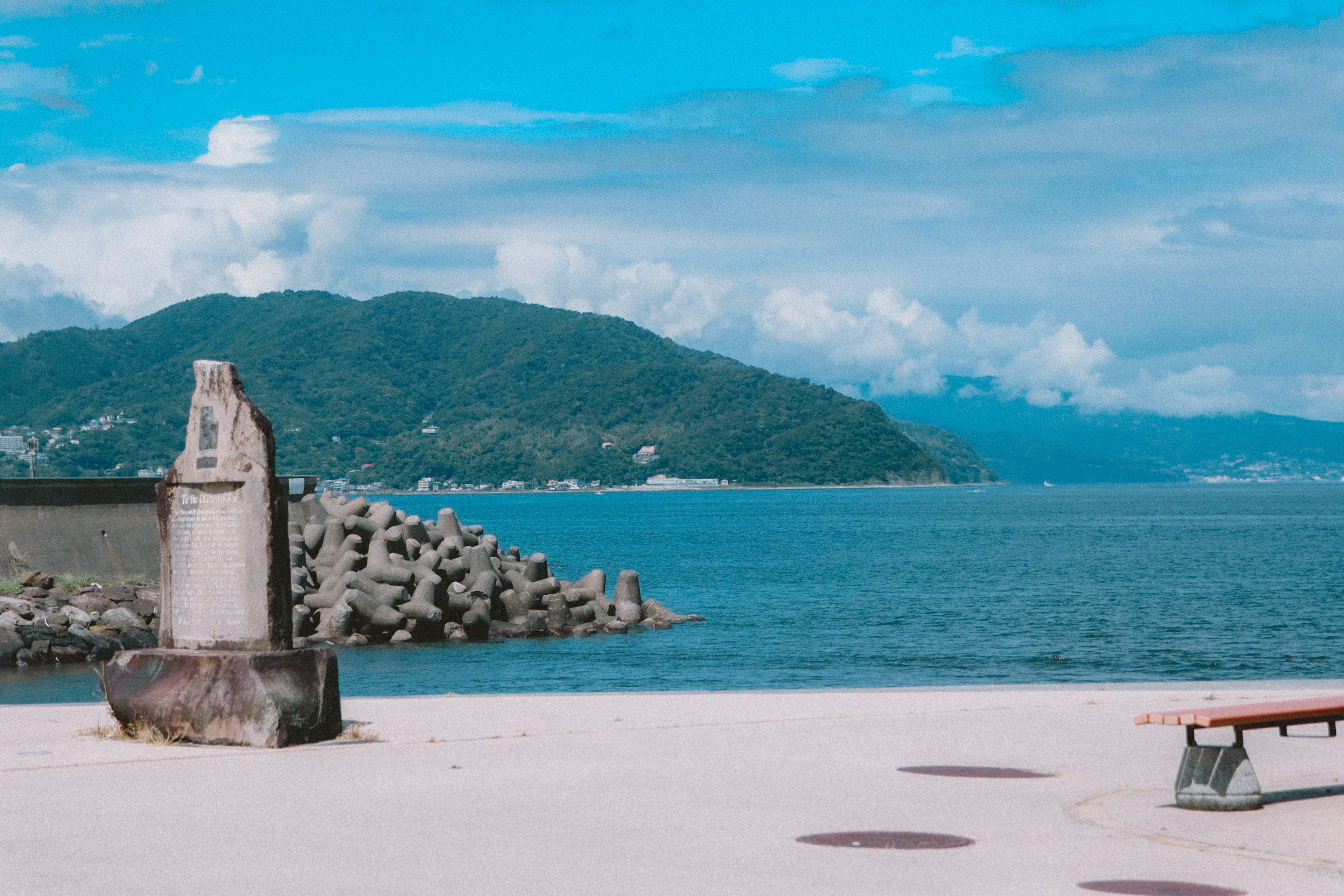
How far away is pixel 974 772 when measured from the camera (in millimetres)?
9125

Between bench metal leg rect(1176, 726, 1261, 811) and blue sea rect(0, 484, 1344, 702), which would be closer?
bench metal leg rect(1176, 726, 1261, 811)

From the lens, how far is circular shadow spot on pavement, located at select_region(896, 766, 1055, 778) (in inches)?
352

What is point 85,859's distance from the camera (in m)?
6.52

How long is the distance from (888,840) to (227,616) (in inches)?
224

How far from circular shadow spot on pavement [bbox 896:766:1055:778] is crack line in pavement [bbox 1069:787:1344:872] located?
28.5 inches

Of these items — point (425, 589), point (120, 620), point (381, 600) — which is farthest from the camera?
point (381, 600)

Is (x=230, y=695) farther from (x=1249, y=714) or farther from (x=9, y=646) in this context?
(x=9, y=646)

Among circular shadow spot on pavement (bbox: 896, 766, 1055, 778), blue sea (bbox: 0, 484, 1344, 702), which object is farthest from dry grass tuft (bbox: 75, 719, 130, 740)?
blue sea (bbox: 0, 484, 1344, 702)

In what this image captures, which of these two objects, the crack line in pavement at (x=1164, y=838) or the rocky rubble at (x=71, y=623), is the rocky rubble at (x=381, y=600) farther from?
the crack line in pavement at (x=1164, y=838)

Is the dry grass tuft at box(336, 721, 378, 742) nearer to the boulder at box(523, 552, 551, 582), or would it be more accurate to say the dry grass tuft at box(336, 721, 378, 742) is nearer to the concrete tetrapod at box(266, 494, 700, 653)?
the concrete tetrapod at box(266, 494, 700, 653)

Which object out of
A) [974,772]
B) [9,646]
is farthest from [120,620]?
[974,772]

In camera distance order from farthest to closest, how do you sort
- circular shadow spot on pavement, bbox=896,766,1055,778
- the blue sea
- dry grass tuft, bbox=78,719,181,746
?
the blue sea < dry grass tuft, bbox=78,719,181,746 < circular shadow spot on pavement, bbox=896,766,1055,778

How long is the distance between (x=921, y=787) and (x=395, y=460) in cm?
19386

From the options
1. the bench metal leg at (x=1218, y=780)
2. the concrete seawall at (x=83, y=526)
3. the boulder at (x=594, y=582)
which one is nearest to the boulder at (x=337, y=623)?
the concrete seawall at (x=83, y=526)
